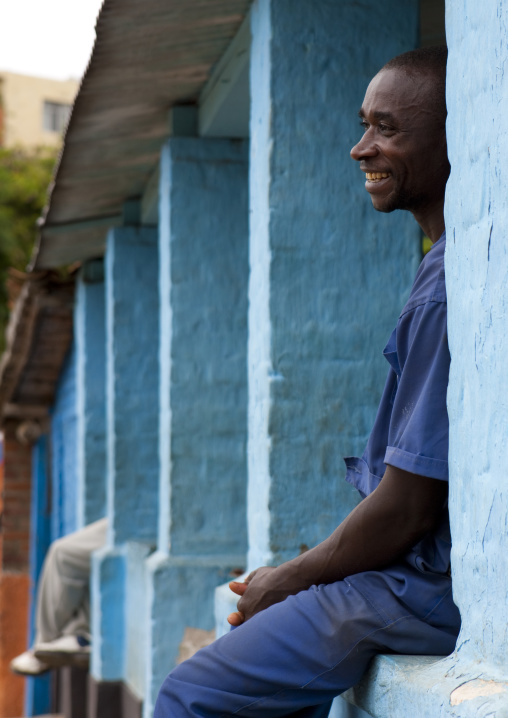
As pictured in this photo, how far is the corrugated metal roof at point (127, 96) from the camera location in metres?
3.76

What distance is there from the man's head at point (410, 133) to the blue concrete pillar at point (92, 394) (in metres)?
5.79

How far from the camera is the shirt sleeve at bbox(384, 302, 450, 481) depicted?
1.98 metres

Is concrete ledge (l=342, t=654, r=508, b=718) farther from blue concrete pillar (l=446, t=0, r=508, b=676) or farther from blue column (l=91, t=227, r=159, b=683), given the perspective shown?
blue column (l=91, t=227, r=159, b=683)

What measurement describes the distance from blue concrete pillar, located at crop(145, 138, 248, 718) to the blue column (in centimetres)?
147

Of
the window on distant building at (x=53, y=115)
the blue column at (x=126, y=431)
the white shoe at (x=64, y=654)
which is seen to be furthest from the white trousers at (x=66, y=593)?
the window on distant building at (x=53, y=115)

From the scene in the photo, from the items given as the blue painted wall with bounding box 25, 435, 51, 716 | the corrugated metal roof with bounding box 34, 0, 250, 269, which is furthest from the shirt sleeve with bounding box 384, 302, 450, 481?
the blue painted wall with bounding box 25, 435, 51, 716

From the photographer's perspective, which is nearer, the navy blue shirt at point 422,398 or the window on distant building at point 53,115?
the navy blue shirt at point 422,398

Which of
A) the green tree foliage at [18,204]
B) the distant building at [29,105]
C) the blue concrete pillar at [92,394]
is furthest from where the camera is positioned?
the distant building at [29,105]

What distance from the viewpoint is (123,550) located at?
21.4ft

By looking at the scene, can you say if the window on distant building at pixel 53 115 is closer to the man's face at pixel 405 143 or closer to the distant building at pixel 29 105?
the distant building at pixel 29 105

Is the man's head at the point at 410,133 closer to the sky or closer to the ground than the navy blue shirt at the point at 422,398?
closer to the sky

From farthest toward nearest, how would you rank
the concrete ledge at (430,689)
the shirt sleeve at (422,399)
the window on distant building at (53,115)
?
the window on distant building at (53,115), the shirt sleeve at (422,399), the concrete ledge at (430,689)

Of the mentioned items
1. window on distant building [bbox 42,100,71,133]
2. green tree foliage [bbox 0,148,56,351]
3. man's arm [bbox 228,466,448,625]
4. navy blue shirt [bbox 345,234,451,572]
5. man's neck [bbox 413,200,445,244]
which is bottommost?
man's arm [bbox 228,466,448,625]

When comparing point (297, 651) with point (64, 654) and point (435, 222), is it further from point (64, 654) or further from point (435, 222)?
point (64, 654)
